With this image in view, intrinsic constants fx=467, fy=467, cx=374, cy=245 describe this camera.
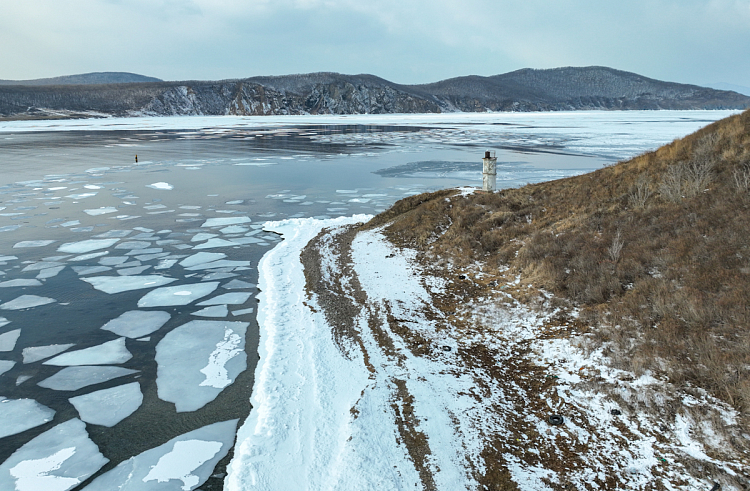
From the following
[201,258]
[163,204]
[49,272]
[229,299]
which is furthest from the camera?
[163,204]

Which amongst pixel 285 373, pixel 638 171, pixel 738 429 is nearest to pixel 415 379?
pixel 285 373

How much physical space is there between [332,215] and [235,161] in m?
15.6

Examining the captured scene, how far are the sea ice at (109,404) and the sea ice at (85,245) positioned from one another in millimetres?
6598

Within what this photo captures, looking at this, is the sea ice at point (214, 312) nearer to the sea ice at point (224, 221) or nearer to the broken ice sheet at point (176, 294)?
the broken ice sheet at point (176, 294)

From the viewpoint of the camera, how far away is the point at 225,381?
5.88 meters

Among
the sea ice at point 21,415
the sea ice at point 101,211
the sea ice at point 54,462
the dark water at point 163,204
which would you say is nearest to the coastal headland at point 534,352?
the dark water at point 163,204

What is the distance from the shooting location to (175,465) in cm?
444

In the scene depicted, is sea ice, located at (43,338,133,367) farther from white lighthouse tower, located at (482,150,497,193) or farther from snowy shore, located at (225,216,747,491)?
white lighthouse tower, located at (482,150,497,193)

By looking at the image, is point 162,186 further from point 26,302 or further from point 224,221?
point 26,302

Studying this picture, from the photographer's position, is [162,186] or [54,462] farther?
[162,186]

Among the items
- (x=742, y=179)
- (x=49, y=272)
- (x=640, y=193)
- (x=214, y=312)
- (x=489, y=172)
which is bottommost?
(x=214, y=312)

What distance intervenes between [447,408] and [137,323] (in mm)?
5167


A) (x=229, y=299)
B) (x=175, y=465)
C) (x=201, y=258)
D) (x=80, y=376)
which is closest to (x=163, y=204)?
(x=201, y=258)

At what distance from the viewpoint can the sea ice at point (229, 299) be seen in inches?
325
